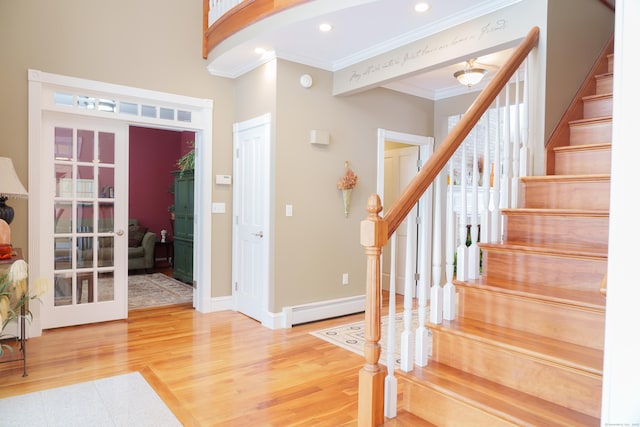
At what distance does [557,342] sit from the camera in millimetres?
1840

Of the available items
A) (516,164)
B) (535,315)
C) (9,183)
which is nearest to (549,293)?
(535,315)

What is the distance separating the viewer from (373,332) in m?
1.89

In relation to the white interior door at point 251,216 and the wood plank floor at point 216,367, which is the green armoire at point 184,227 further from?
the wood plank floor at point 216,367

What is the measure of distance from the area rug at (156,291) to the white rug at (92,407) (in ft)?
7.24

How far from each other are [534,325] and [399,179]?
394cm

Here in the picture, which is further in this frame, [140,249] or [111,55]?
[140,249]

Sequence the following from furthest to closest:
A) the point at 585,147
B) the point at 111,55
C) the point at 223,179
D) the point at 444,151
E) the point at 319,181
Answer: the point at 223,179
the point at 319,181
the point at 111,55
the point at 585,147
the point at 444,151

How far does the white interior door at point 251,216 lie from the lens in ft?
14.1

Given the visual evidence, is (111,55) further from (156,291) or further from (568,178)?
(568,178)

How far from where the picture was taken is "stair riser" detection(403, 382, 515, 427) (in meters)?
1.68

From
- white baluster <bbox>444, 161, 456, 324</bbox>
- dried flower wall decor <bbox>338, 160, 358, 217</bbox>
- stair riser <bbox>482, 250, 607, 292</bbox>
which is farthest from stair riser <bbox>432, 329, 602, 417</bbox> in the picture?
dried flower wall decor <bbox>338, 160, 358, 217</bbox>

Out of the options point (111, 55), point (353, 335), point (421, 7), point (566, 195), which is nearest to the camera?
point (566, 195)

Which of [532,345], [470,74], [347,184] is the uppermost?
[470,74]

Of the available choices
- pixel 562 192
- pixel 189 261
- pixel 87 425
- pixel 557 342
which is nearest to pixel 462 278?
pixel 557 342
